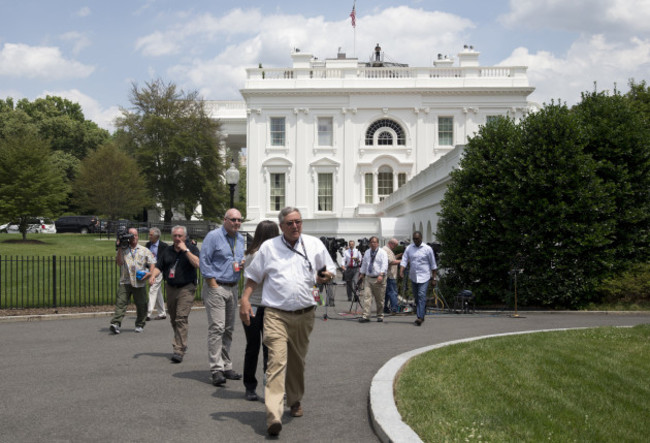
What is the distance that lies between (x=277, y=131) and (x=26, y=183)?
22.8 meters

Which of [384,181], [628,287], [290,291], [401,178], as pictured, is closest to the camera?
[290,291]

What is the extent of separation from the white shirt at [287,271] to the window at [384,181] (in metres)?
46.0

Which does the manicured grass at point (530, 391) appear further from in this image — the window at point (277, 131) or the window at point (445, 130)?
the window at point (277, 131)

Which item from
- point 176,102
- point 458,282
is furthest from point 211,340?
point 176,102

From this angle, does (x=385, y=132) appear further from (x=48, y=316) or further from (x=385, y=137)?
(x=48, y=316)

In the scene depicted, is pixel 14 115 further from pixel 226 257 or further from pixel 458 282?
pixel 226 257

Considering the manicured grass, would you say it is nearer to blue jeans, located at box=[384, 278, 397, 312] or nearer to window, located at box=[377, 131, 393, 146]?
blue jeans, located at box=[384, 278, 397, 312]

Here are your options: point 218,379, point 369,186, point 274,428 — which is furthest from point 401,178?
point 274,428

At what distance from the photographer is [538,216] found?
16781mm

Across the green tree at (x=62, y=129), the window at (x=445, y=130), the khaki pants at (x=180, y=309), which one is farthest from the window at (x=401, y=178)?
the khaki pants at (x=180, y=309)

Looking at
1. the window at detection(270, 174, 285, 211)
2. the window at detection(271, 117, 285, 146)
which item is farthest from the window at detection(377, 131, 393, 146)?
the window at detection(270, 174, 285, 211)

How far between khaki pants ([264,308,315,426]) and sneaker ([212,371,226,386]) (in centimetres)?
161

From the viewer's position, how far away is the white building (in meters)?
51.5

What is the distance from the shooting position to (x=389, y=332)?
41.5 feet
